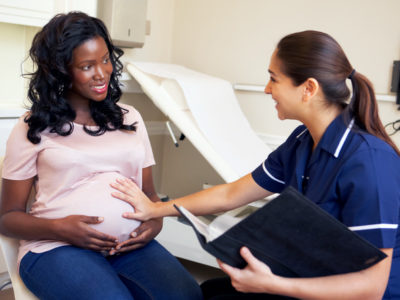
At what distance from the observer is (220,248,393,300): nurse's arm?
93 centimetres

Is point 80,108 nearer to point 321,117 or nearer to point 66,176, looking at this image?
point 66,176

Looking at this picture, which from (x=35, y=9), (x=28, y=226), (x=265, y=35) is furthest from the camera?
(x=265, y=35)

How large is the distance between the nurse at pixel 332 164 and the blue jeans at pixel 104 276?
0.11 metres

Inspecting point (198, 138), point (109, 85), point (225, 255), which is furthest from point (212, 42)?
point (225, 255)

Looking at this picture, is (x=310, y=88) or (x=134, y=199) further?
(x=134, y=199)

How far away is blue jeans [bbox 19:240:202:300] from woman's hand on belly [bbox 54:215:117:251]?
0.10 ft

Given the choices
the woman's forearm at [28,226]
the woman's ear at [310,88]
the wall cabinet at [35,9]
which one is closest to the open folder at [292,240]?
the woman's ear at [310,88]

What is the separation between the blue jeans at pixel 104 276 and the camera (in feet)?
3.76

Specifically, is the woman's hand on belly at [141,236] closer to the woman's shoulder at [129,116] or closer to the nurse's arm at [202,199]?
the nurse's arm at [202,199]

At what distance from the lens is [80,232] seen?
47.7 inches

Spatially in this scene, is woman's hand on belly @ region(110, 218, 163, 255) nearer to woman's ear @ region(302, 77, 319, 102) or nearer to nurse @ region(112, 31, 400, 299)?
nurse @ region(112, 31, 400, 299)

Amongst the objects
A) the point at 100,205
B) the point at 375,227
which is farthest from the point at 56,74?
the point at 375,227

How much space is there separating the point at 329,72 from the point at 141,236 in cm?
66

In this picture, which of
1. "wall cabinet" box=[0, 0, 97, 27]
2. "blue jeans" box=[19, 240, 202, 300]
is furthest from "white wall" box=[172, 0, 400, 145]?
"blue jeans" box=[19, 240, 202, 300]
